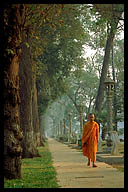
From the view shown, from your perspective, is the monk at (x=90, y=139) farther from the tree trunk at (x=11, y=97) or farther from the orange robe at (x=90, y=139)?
the tree trunk at (x=11, y=97)

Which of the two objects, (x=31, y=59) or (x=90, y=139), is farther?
(x=31, y=59)

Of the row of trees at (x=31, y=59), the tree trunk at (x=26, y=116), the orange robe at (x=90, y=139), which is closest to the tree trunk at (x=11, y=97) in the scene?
the row of trees at (x=31, y=59)

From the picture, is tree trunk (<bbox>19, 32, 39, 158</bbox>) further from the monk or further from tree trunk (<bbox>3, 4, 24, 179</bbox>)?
tree trunk (<bbox>3, 4, 24, 179</bbox>)

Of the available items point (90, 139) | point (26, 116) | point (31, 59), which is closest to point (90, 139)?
point (90, 139)

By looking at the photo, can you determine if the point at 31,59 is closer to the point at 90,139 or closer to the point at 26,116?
the point at 26,116

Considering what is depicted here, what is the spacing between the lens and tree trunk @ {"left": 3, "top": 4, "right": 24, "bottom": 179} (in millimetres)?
9227

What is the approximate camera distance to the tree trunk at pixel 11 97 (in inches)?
363

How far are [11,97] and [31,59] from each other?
971cm

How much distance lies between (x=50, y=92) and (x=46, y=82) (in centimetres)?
253

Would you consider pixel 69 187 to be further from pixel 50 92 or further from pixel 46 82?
pixel 50 92

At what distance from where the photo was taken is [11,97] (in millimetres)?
9422

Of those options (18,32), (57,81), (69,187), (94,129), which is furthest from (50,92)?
(69,187)

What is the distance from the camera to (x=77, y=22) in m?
26.6

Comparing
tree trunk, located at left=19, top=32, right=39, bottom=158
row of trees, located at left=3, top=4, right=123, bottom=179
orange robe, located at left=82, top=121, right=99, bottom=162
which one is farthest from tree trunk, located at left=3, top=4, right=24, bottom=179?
tree trunk, located at left=19, top=32, right=39, bottom=158
